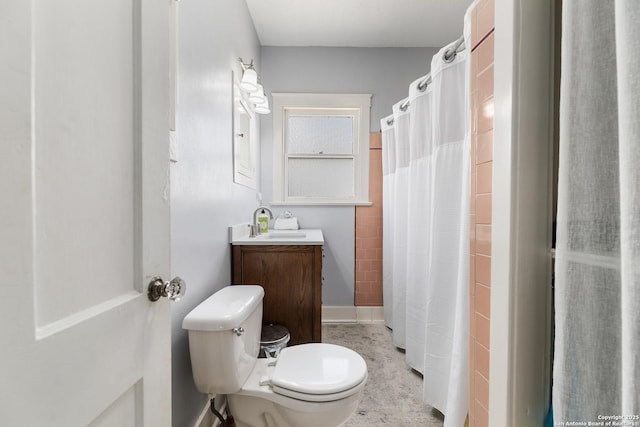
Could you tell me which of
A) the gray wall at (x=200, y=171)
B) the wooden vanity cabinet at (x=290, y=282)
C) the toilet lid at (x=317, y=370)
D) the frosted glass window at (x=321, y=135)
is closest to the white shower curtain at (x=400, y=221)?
the frosted glass window at (x=321, y=135)

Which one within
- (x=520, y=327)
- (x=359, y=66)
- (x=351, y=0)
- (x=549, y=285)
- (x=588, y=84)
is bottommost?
(x=520, y=327)

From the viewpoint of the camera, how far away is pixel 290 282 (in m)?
1.69

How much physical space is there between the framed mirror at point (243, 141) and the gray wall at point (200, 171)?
3.5 inches

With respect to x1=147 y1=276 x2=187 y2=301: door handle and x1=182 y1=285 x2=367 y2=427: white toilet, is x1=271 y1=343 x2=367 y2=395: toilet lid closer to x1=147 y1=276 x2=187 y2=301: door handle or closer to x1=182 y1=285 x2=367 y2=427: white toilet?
x1=182 y1=285 x2=367 y2=427: white toilet

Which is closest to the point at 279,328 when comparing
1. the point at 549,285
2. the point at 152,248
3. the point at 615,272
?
the point at 152,248

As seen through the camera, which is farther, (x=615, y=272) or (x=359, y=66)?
(x=359, y=66)

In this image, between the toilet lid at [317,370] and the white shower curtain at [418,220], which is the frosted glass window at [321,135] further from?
the toilet lid at [317,370]

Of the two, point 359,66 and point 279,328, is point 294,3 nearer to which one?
point 359,66

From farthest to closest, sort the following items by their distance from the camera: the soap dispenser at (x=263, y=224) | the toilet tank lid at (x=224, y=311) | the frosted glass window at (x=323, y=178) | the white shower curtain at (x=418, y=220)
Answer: the frosted glass window at (x=323, y=178) → the soap dispenser at (x=263, y=224) → the white shower curtain at (x=418, y=220) → the toilet tank lid at (x=224, y=311)

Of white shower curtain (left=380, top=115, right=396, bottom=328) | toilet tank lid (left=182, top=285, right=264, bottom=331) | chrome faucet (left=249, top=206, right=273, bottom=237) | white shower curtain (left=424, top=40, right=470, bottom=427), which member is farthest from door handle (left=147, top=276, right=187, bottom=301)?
white shower curtain (left=380, top=115, right=396, bottom=328)

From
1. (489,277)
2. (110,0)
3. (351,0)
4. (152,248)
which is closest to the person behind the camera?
(110,0)

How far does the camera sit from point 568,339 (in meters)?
0.54

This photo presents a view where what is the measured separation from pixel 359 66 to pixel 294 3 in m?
0.84

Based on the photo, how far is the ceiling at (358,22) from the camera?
2133mm
